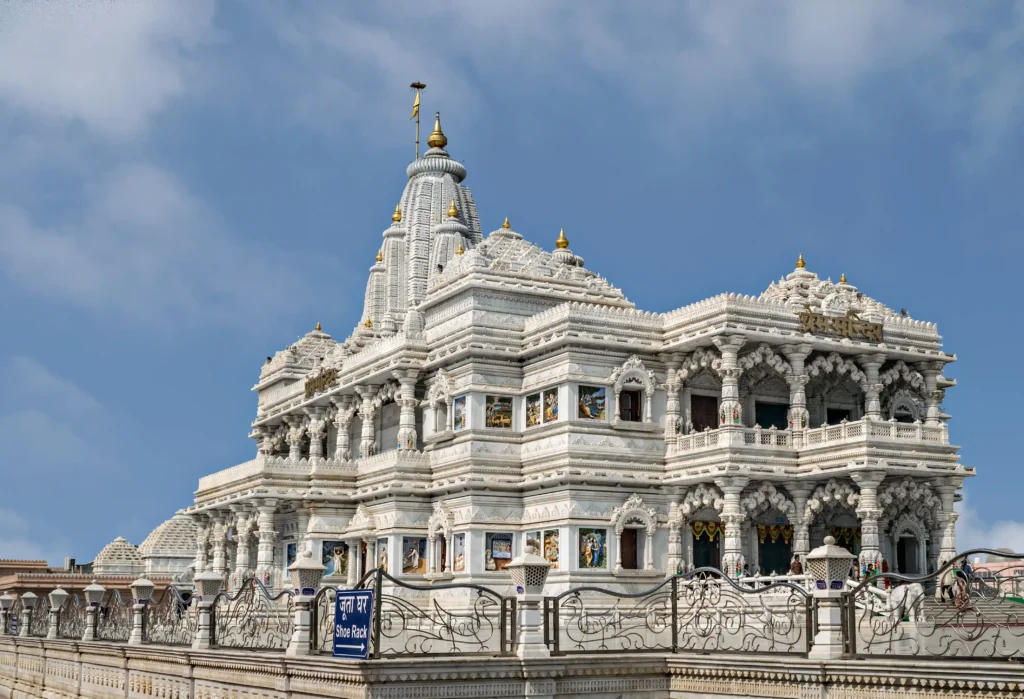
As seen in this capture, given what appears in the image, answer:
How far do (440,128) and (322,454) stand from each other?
67.2 feet

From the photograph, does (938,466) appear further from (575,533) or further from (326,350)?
(326,350)

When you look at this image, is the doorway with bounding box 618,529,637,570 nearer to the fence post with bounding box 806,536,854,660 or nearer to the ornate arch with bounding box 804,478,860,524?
the ornate arch with bounding box 804,478,860,524

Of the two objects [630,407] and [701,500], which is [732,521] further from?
[630,407]

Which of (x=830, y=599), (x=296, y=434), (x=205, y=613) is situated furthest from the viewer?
(x=296, y=434)

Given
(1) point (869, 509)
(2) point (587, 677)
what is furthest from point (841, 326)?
(2) point (587, 677)

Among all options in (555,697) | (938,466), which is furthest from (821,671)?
(938,466)

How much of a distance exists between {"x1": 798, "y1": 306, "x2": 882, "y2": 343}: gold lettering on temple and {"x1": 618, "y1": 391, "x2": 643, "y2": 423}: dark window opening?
5.68 meters

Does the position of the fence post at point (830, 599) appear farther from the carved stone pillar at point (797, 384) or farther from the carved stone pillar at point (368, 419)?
the carved stone pillar at point (368, 419)

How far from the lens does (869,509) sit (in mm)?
36406

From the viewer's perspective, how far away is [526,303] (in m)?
44.6

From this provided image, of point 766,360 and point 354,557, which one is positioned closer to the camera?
point 766,360

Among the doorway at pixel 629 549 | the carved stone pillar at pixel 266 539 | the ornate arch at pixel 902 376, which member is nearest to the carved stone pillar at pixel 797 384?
the ornate arch at pixel 902 376

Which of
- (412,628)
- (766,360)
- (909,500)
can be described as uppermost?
(766,360)

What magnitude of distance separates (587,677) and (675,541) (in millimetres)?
19420
